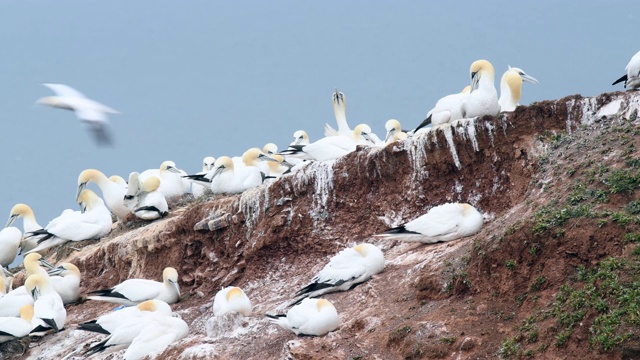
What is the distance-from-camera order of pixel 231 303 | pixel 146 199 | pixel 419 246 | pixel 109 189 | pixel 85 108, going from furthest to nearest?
pixel 109 189, pixel 146 199, pixel 419 246, pixel 231 303, pixel 85 108

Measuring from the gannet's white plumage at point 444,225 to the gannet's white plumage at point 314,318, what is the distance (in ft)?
6.36

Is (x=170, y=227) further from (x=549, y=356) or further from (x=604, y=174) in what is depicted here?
(x=549, y=356)

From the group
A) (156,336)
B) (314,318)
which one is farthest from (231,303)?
(314,318)

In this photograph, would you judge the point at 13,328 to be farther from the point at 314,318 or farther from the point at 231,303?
the point at 314,318

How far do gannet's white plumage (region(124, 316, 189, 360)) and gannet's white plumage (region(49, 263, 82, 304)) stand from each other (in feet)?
12.5

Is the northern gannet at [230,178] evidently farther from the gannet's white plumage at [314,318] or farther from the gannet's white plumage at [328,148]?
the gannet's white plumage at [314,318]

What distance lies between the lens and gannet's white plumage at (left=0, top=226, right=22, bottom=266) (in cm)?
2186

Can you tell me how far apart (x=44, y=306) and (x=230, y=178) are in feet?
13.8

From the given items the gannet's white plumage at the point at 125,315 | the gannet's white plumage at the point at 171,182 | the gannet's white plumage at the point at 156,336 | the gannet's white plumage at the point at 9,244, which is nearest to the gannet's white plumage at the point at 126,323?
the gannet's white plumage at the point at 125,315

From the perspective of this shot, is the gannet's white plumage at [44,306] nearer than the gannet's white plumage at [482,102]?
No

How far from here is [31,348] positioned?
17.3 meters

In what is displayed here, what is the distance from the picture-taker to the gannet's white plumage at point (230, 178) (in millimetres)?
20234

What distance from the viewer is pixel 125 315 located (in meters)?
16.1

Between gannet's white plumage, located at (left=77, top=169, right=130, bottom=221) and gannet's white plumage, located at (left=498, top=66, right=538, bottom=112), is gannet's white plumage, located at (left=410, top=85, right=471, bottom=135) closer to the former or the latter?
gannet's white plumage, located at (left=498, top=66, right=538, bottom=112)
